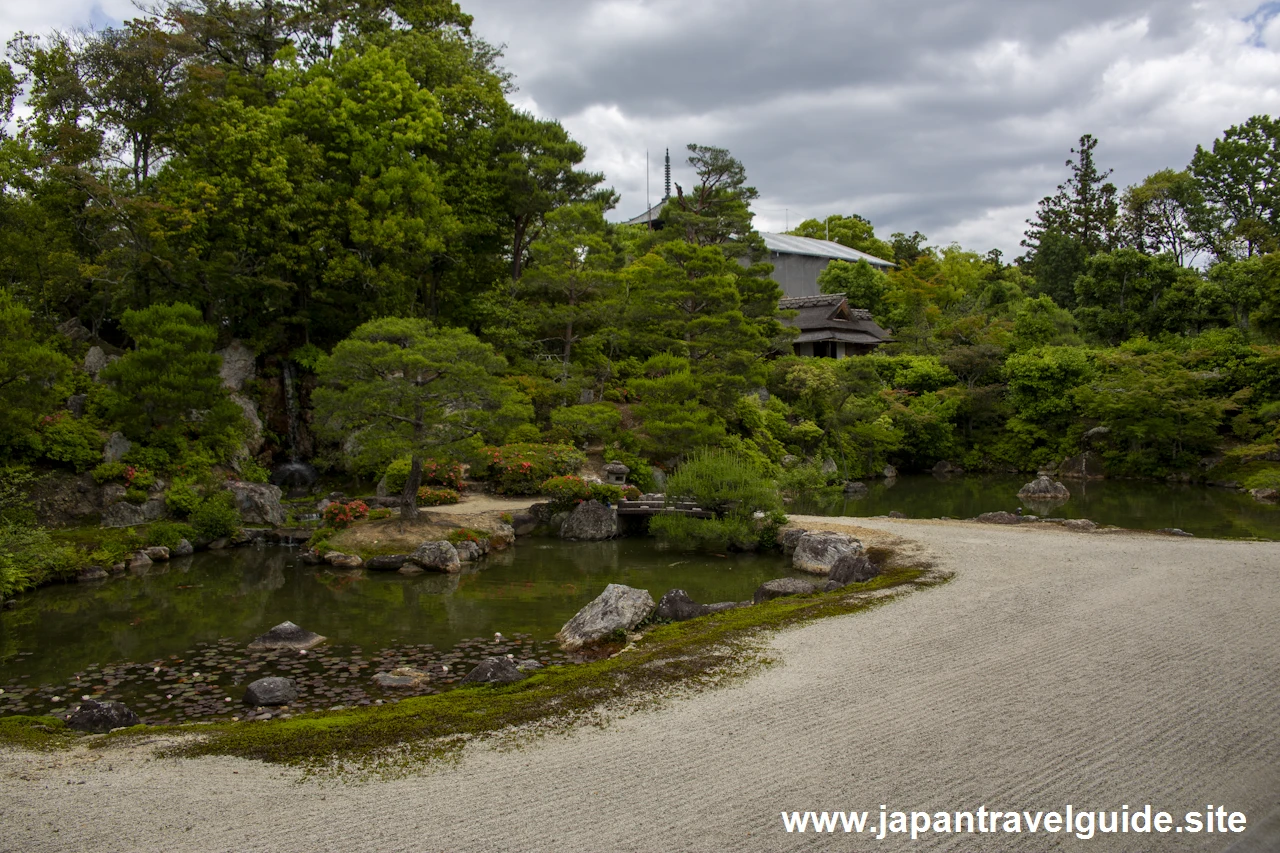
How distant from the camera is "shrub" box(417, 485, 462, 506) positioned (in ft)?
63.5

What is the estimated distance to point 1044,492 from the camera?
2559cm

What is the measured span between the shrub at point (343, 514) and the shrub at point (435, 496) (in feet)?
6.24

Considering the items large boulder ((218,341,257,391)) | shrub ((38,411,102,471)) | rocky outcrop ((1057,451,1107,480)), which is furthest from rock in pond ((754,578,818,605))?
rocky outcrop ((1057,451,1107,480))

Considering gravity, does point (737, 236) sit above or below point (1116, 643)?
above

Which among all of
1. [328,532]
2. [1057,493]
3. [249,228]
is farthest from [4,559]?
[1057,493]

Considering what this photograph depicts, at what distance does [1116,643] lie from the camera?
28.1 feet

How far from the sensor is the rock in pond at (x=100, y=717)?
24.9ft

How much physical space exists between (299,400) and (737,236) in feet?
60.2

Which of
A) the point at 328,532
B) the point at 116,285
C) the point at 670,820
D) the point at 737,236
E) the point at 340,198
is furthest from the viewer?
the point at 737,236

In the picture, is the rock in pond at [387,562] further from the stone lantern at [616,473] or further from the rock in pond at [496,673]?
the rock in pond at [496,673]

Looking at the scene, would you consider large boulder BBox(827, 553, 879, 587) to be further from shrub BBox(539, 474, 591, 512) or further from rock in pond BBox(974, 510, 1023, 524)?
shrub BBox(539, 474, 591, 512)

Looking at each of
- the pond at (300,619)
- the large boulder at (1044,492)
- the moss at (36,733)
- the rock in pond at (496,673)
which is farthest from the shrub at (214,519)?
the large boulder at (1044,492)

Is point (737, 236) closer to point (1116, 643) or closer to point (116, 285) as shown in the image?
point (116, 285)

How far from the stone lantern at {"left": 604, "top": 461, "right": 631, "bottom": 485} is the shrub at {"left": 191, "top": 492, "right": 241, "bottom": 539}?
8347mm
